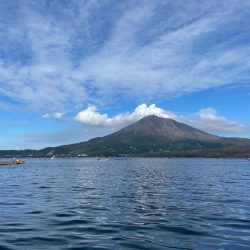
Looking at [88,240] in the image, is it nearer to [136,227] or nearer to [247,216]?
[136,227]

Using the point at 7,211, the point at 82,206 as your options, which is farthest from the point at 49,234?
the point at 82,206

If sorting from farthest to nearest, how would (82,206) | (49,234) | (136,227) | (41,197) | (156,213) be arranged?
(41,197)
(82,206)
(156,213)
(136,227)
(49,234)

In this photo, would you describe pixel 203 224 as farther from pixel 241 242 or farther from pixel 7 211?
pixel 7 211

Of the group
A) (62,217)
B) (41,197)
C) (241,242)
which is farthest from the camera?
(41,197)

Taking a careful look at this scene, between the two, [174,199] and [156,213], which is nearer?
[156,213]

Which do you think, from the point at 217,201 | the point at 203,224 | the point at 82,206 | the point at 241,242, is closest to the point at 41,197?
the point at 82,206

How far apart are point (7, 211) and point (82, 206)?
8.30 m

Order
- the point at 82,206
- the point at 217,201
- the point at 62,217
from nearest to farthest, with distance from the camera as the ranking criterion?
the point at 62,217, the point at 82,206, the point at 217,201

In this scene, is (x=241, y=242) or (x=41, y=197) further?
(x=41, y=197)

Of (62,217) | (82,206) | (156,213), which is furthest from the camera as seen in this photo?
(82,206)

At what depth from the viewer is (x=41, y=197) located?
5016cm

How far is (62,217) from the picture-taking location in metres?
34.2

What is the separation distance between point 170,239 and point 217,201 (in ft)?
73.1

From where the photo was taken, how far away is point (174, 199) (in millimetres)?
48125
